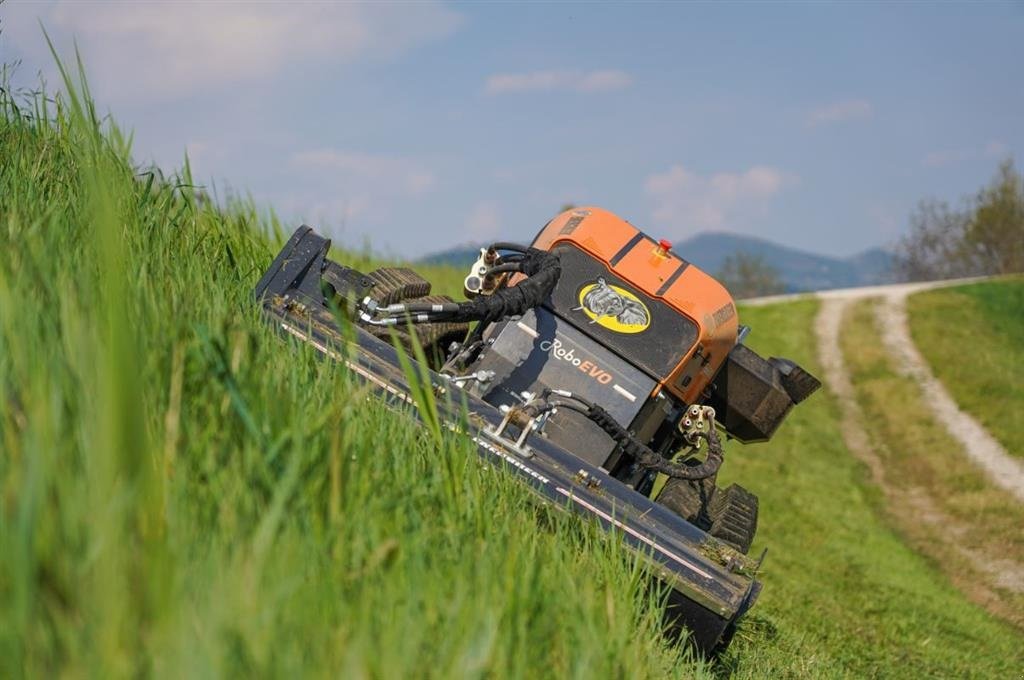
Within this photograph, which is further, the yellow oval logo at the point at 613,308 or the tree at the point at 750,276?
the tree at the point at 750,276

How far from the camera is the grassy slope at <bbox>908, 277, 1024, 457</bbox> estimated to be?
2573 centimetres

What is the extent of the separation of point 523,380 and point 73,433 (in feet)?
15.9

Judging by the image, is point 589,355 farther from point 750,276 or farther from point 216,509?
point 750,276

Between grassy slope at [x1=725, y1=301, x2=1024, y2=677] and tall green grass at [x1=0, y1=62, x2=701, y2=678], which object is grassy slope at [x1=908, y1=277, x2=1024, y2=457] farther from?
tall green grass at [x1=0, y1=62, x2=701, y2=678]

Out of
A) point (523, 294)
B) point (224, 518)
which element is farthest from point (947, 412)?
point (224, 518)

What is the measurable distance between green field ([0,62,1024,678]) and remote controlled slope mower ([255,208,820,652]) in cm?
64

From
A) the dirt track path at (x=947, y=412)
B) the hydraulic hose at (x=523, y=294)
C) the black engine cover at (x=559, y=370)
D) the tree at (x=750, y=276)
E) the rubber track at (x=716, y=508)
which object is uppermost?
the hydraulic hose at (x=523, y=294)

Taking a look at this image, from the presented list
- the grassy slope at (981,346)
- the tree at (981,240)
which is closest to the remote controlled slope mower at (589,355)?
the grassy slope at (981,346)

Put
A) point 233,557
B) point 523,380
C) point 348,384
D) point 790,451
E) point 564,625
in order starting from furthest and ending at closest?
point 790,451, point 523,380, point 348,384, point 564,625, point 233,557

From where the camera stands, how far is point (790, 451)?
23.0 metres

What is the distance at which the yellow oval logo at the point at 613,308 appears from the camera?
8.25 m

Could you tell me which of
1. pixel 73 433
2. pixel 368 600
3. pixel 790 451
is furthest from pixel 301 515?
pixel 790 451

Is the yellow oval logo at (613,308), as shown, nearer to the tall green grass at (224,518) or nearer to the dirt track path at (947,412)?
the tall green grass at (224,518)

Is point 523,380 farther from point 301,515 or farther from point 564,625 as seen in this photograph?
point 301,515
